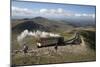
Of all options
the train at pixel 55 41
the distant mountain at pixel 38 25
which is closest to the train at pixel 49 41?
the train at pixel 55 41

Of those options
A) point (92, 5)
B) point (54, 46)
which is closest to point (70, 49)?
point (54, 46)

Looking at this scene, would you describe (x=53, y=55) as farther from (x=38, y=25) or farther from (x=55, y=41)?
(x=38, y=25)

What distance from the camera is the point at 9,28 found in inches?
89.1

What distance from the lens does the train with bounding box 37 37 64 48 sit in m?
2.40

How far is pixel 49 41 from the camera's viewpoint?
96.3 inches


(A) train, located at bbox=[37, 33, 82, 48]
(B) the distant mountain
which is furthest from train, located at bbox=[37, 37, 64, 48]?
(B) the distant mountain

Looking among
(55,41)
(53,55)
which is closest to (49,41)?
(55,41)

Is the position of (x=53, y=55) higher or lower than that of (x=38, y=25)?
lower

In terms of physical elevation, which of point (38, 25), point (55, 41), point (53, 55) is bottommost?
point (53, 55)

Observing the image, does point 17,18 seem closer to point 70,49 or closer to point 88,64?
point 70,49

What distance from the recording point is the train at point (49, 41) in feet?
7.88

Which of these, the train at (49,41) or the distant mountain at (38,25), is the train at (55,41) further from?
the distant mountain at (38,25)

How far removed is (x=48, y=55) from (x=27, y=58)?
0.27 meters

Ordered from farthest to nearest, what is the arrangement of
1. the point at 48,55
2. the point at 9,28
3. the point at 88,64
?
the point at 88,64, the point at 48,55, the point at 9,28
